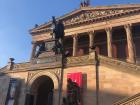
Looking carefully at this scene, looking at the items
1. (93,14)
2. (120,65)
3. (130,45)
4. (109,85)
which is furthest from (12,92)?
(93,14)

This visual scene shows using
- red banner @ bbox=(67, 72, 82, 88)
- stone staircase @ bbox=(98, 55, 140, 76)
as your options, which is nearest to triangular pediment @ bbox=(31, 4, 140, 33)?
stone staircase @ bbox=(98, 55, 140, 76)

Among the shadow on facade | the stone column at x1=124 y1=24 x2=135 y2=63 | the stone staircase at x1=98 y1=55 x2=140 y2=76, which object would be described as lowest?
the shadow on facade

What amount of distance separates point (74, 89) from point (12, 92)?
5.64 meters

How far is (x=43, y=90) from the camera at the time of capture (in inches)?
796

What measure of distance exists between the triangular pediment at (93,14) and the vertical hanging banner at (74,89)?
19.8 m

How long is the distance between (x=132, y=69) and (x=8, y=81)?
34.3 feet

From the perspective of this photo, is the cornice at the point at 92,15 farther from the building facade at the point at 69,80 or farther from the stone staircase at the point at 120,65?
the stone staircase at the point at 120,65

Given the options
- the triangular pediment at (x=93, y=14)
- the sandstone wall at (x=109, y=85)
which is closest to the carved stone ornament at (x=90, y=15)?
the triangular pediment at (x=93, y=14)

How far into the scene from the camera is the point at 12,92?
62.1 feet

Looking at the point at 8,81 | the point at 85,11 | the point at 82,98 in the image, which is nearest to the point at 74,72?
the point at 82,98

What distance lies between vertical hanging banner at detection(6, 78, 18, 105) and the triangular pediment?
20.2m

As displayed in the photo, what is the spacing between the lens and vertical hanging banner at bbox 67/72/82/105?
15.9 metres

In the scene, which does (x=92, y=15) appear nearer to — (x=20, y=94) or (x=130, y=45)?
(x=130, y=45)

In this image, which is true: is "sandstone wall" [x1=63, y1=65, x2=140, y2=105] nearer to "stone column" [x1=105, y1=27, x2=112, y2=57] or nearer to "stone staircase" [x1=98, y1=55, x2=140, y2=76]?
"stone staircase" [x1=98, y1=55, x2=140, y2=76]
